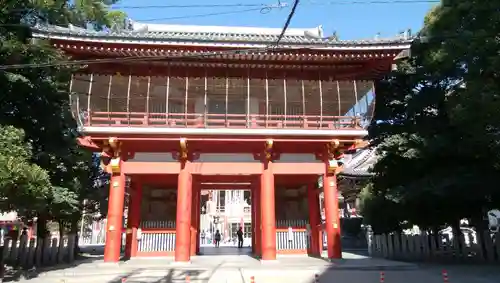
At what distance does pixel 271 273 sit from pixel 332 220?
4.40 metres

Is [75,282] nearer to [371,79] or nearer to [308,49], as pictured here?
[308,49]

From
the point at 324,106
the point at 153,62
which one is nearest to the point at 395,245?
the point at 324,106

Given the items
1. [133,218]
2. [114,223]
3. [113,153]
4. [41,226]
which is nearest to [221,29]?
[113,153]

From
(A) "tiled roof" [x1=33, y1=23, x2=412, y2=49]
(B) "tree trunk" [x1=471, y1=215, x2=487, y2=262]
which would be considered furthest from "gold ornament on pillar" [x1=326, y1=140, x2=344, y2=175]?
(B) "tree trunk" [x1=471, y1=215, x2=487, y2=262]

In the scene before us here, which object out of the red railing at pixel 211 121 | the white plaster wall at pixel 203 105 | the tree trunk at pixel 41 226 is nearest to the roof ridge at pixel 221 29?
the white plaster wall at pixel 203 105

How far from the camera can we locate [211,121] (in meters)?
16.5

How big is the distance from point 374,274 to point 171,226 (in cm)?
1057

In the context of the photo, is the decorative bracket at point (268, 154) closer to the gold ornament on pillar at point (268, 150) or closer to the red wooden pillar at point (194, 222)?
the gold ornament on pillar at point (268, 150)

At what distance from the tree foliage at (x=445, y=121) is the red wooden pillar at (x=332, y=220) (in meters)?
2.84

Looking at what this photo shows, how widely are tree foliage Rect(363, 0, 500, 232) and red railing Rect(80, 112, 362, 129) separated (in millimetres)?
3331

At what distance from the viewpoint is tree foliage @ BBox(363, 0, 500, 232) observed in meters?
13.2

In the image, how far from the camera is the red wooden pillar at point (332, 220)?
53.5 feet

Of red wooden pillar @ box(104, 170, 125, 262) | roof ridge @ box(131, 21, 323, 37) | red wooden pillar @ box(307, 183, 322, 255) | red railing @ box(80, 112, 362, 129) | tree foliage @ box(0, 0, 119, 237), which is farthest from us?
roof ridge @ box(131, 21, 323, 37)

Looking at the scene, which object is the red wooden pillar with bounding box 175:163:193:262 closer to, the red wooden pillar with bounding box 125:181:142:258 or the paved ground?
the paved ground
